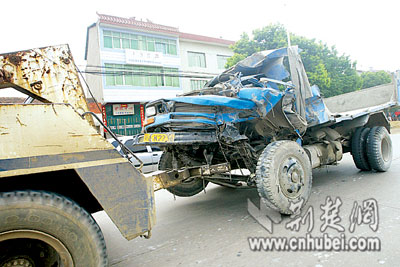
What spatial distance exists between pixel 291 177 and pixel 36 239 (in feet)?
9.29

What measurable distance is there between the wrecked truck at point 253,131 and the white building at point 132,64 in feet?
41.8

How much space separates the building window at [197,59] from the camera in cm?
2232

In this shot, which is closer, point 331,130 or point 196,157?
point 196,157

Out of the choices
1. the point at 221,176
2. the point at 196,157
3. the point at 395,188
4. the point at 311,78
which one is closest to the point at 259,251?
the point at 221,176

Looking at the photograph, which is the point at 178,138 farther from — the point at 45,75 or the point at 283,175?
the point at 45,75

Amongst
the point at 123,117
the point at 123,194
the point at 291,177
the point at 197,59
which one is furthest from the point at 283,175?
the point at 197,59

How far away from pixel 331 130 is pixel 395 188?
4.78 feet

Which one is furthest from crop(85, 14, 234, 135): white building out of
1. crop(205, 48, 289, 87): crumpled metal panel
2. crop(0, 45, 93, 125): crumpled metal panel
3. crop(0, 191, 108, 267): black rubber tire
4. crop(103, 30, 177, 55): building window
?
crop(0, 191, 108, 267): black rubber tire

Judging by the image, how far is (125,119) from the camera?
19203 mm

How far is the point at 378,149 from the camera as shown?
18.1 ft

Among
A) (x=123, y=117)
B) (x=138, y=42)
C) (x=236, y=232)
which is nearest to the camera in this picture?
(x=236, y=232)

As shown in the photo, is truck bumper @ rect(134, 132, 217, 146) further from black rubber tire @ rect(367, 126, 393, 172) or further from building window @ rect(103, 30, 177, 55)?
building window @ rect(103, 30, 177, 55)

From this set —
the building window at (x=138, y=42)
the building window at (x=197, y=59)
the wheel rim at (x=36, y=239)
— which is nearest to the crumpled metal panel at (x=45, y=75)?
the wheel rim at (x=36, y=239)

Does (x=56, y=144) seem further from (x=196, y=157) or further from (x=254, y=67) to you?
(x=254, y=67)
